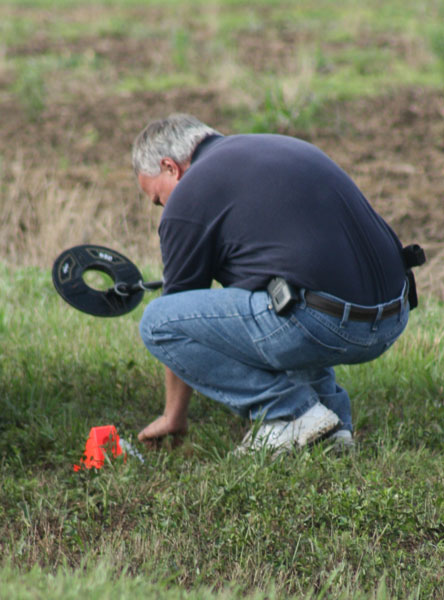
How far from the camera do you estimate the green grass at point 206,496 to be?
10.00ft

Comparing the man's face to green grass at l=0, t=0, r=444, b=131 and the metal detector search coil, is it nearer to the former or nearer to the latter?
the metal detector search coil

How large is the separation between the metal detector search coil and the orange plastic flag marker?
25.6 inches

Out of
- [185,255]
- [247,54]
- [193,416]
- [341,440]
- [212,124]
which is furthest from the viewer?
[247,54]

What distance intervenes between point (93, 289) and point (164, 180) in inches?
27.1

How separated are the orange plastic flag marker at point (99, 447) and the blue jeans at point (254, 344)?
1.45 feet

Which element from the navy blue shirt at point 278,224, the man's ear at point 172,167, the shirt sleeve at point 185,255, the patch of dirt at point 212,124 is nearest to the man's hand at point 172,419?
the shirt sleeve at point 185,255

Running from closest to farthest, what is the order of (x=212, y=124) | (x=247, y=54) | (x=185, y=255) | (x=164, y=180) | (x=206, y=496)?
(x=206, y=496), (x=185, y=255), (x=164, y=180), (x=212, y=124), (x=247, y=54)

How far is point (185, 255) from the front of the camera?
3838 mm

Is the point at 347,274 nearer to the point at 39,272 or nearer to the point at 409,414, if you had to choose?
the point at 409,414

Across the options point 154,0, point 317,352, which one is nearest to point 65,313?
point 317,352

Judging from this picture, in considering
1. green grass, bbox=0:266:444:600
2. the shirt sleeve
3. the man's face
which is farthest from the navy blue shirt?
green grass, bbox=0:266:444:600

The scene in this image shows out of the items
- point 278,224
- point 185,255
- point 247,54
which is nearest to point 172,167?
point 185,255

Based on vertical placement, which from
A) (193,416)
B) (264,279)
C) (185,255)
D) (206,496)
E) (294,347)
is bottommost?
(193,416)

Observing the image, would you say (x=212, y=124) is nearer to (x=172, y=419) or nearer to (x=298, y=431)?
(x=172, y=419)
